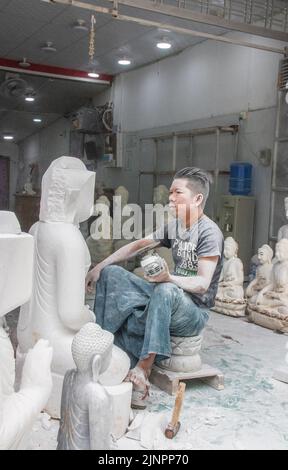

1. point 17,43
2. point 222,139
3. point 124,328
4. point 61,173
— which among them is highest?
point 17,43

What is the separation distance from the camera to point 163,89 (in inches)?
350

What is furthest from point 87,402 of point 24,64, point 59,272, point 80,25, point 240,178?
point 24,64

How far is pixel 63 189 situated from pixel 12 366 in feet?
4.30

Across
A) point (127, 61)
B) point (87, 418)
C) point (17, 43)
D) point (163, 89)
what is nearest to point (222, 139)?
point (163, 89)

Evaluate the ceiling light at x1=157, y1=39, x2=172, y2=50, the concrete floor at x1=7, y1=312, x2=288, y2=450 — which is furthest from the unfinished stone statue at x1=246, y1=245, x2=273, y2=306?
the ceiling light at x1=157, y1=39, x2=172, y2=50

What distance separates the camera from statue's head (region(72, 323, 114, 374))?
1.69 metres

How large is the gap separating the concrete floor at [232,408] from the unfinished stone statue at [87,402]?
0.76 meters

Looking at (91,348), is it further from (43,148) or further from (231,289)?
(43,148)

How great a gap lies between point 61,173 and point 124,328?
3.48 feet

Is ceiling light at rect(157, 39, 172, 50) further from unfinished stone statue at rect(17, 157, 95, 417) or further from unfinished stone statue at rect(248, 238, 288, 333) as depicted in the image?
unfinished stone statue at rect(17, 157, 95, 417)

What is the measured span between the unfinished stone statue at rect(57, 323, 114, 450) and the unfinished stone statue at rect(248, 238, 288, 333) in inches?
124

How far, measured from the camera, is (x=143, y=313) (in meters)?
2.97

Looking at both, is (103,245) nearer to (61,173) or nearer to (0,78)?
(61,173)

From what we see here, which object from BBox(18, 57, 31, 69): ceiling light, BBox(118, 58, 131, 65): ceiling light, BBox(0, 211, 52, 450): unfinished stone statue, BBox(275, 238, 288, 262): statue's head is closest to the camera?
BBox(0, 211, 52, 450): unfinished stone statue
